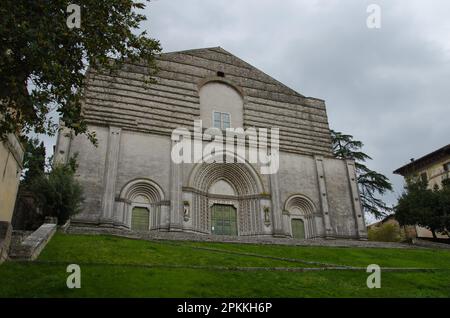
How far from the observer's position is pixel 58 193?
702 inches

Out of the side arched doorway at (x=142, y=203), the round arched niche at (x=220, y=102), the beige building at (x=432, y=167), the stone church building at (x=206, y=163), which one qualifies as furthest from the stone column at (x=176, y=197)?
the beige building at (x=432, y=167)

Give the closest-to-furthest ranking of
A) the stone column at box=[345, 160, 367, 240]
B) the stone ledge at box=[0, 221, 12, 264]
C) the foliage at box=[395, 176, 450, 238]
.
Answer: the stone ledge at box=[0, 221, 12, 264], the foliage at box=[395, 176, 450, 238], the stone column at box=[345, 160, 367, 240]

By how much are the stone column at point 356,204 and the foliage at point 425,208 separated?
7.18 ft

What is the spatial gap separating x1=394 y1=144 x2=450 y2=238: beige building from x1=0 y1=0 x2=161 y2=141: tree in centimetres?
2980

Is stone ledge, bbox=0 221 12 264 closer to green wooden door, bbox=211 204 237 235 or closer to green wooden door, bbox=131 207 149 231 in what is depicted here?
green wooden door, bbox=131 207 149 231

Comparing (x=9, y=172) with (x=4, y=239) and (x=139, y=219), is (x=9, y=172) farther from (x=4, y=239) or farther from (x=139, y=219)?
(x=139, y=219)

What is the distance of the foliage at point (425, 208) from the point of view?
80.7 feet

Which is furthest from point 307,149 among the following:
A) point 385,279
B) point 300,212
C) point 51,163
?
point 385,279

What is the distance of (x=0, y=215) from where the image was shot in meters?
15.8

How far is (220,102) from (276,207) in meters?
8.11

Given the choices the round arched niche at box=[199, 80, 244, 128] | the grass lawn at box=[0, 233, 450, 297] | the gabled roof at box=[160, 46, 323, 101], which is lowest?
the grass lawn at box=[0, 233, 450, 297]

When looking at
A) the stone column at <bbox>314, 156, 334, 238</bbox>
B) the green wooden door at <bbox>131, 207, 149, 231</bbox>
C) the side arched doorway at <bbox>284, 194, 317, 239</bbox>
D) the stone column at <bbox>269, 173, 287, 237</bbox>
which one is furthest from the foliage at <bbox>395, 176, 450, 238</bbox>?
the green wooden door at <bbox>131, 207, 149, 231</bbox>

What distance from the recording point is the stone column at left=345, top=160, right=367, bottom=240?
27078 mm
